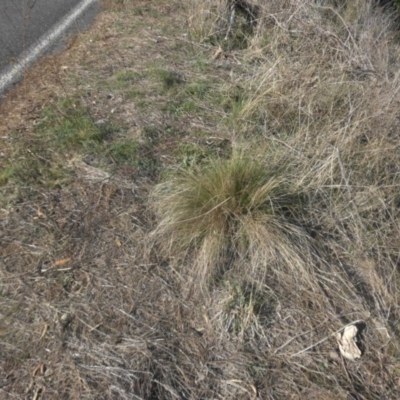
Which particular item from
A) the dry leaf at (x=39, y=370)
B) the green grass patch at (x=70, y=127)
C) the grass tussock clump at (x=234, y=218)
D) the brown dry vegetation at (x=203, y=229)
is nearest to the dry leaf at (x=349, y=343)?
the brown dry vegetation at (x=203, y=229)

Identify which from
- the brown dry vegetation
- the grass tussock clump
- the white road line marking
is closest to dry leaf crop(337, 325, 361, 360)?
the brown dry vegetation

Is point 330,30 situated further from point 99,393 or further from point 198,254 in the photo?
point 99,393

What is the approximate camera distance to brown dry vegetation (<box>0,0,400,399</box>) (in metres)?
2.14

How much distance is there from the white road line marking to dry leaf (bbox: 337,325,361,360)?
300 centimetres

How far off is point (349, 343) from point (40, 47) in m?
3.82

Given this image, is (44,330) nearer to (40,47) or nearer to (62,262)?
(62,262)

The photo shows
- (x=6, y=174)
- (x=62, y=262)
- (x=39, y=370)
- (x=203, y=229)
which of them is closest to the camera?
(x=39, y=370)

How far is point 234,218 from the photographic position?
8.60ft

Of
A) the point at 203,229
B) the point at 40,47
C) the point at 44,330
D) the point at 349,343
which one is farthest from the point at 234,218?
the point at 40,47

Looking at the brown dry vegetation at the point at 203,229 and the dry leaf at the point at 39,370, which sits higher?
the dry leaf at the point at 39,370

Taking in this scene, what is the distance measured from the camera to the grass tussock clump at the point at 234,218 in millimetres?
2498

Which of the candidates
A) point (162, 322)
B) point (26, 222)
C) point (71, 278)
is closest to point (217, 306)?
point (162, 322)

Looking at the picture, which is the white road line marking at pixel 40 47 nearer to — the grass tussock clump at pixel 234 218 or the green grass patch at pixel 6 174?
the green grass patch at pixel 6 174

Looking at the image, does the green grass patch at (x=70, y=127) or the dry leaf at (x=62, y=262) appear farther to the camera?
the green grass patch at (x=70, y=127)
